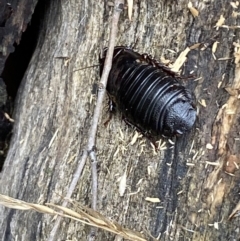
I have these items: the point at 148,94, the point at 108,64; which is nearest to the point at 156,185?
the point at 148,94

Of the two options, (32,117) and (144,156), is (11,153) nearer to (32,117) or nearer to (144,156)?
(32,117)

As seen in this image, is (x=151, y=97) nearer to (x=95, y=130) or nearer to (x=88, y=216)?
(x=95, y=130)

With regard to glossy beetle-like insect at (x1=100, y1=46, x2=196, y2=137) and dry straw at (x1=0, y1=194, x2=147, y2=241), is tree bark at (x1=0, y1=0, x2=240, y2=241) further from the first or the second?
dry straw at (x1=0, y1=194, x2=147, y2=241)

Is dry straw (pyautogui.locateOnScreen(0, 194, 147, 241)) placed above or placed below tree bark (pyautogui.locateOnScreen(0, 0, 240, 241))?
below

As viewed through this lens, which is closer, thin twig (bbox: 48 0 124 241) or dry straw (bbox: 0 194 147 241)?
dry straw (bbox: 0 194 147 241)

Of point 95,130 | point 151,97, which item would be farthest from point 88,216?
point 151,97

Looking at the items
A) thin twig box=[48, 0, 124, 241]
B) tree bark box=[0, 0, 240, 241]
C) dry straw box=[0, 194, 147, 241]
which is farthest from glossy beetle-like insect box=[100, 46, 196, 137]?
dry straw box=[0, 194, 147, 241]
